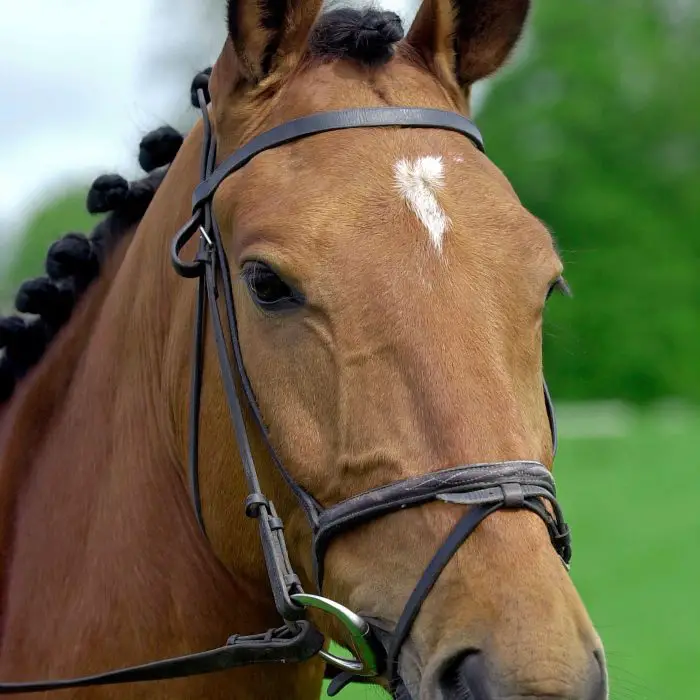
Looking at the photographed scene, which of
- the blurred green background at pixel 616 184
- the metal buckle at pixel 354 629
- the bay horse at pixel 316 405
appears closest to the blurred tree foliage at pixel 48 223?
the blurred green background at pixel 616 184

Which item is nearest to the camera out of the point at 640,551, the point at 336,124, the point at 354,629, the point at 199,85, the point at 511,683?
the point at 511,683

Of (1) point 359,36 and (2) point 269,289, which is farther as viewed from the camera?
(1) point 359,36

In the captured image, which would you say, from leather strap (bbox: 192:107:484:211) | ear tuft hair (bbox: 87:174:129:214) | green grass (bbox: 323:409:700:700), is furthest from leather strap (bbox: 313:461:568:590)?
green grass (bbox: 323:409:700:700)

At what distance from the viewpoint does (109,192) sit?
389cm

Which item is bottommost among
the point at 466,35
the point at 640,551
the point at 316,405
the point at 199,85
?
the point at 640,551

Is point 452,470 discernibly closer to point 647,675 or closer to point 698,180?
point 647,675

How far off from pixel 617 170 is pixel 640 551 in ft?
103

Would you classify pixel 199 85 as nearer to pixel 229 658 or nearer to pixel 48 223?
pixel 229 658

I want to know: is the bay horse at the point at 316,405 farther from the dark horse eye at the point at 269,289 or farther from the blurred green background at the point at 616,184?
the blurred green background at the point at 616,184

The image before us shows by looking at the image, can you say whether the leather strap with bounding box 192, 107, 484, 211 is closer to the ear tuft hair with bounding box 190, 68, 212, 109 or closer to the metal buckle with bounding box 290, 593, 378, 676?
the ear tuft hair with bounding box 190, 68, 212, 109

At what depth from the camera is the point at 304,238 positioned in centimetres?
277

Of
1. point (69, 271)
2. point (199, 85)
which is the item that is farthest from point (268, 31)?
point (69, 271)

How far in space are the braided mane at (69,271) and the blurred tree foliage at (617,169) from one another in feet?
120

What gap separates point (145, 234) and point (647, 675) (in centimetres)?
833
